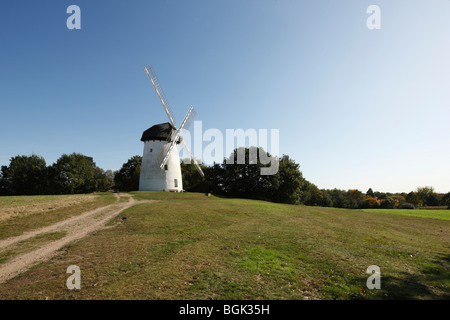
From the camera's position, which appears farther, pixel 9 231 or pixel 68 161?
pixel 68 161

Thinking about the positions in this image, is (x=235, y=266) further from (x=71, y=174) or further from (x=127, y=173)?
(x=127, y=173)

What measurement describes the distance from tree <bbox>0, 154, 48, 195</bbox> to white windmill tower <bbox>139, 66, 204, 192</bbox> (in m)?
41.1

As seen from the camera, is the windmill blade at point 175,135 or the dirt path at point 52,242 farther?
the windmill blade at point 175,135

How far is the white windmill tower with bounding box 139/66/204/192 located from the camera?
147 ft

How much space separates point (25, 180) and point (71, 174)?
13.2 metres

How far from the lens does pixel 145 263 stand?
8.65m

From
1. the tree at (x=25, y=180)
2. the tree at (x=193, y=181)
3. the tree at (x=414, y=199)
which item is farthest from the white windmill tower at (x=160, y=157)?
the tree at (x=414, y=199)

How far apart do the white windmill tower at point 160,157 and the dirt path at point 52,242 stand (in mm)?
24830

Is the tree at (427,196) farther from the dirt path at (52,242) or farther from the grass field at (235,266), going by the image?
the dirt path at (52,242)

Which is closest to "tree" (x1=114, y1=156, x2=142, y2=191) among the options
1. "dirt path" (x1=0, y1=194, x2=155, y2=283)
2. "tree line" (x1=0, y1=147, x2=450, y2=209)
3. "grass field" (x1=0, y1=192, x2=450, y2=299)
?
"tree line" (x1=0, y1=147, x2=450, y2=209)

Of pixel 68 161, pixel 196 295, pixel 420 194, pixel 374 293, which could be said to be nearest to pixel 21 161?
pixel 68 161

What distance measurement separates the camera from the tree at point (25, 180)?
2424 inches
